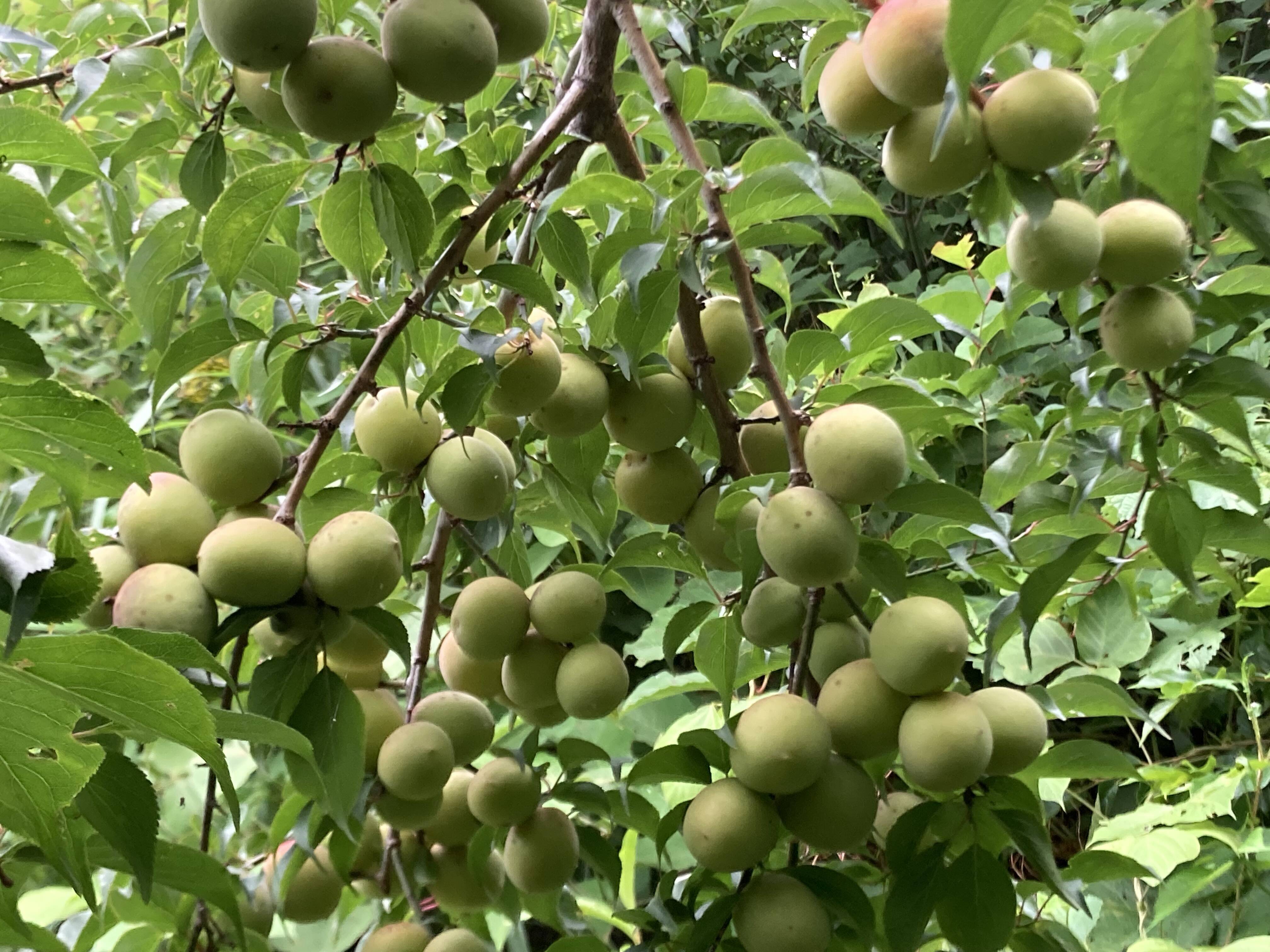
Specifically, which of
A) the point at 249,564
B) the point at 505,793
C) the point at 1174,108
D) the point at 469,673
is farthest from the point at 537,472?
the point at 1174,108

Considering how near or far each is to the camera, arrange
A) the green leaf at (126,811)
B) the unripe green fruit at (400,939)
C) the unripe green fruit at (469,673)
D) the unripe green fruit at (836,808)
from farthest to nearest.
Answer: the unripe green fruit at (469,673) → the unripe green fruit at (400,939) → the unripe green fruit at (836,808) → the green leaf at (126,811)

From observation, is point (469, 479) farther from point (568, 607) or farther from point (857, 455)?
point (857, 455)

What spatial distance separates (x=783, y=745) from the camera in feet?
1.68

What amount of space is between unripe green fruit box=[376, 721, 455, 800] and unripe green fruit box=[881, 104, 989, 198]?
431mm

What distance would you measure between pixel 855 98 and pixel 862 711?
33 centimetres

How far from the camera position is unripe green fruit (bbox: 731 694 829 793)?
51 cm

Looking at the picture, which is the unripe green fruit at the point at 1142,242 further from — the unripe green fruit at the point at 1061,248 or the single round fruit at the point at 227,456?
the single round fruit at the point at 227,456

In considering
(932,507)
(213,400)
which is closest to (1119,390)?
(932,507)

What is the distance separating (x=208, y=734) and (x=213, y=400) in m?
0.34

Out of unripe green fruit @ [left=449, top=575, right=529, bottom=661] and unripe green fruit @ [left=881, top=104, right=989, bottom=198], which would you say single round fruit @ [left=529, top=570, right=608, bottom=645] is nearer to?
unripe green fruit @ [left=449, top=575, right=529, bottom=661]

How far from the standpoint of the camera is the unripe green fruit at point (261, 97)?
560 mm

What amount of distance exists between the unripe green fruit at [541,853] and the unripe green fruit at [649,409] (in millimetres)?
268

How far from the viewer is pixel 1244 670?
995 millimetres

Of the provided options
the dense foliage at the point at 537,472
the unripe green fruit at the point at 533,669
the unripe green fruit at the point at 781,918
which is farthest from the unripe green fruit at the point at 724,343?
the unripe green fruit at the point at 781,918
